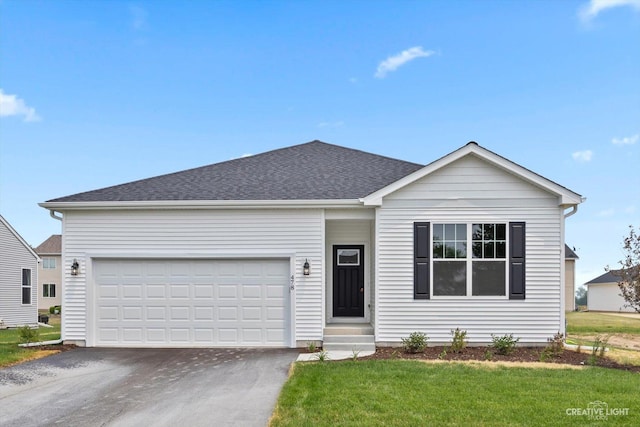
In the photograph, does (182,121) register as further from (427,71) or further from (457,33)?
(457,33)

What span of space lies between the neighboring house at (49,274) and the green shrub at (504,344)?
122 feet

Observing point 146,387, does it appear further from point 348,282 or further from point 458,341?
point 458,341

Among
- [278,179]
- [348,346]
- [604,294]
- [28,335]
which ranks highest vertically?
[278,179]

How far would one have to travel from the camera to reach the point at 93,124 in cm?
1577

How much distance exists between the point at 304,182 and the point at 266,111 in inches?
207

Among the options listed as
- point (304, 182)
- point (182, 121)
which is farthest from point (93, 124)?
point (304, 182)

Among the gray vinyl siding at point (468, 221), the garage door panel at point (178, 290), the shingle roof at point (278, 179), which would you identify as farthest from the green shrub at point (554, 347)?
the garage door panel at point (178, 290)

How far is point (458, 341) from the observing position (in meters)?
10.6

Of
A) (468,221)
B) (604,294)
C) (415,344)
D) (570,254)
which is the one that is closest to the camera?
(415,344)

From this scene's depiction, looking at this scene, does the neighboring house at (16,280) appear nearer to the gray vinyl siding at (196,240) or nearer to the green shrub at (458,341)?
the gray vinyl siding at (196,240)

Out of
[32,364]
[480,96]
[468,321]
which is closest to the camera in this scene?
[32,364]

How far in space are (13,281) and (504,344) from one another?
23.4 metres

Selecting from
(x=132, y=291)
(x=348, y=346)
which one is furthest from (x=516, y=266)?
(x=132, y=291)

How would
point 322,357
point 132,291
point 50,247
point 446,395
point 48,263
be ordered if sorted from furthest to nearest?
point 50,247 → point 48,263 → point 132,291 → point 322,357 → point 446,395
